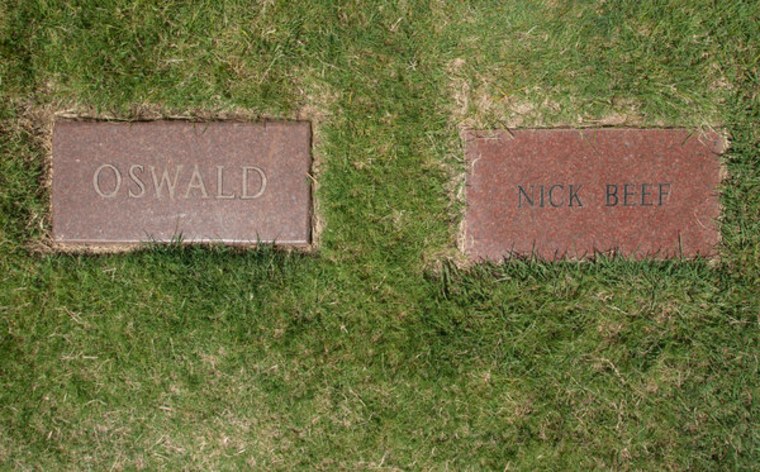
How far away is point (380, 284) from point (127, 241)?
113 cm

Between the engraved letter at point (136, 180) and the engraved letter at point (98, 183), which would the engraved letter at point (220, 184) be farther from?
the engraved letter at point (98, 183)

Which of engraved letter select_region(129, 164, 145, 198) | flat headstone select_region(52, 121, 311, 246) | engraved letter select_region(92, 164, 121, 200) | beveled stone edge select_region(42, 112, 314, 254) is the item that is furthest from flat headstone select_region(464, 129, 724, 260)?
engraved letter select_region(92, 164, 121, 200)

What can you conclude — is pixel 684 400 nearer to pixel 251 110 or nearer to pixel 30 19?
pixel 251 110

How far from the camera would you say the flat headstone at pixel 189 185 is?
222cm

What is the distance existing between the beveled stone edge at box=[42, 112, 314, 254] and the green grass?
0.03 metres

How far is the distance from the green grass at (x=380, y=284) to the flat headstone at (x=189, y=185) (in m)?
0.09

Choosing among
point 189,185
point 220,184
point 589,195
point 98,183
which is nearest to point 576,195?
point 589,195

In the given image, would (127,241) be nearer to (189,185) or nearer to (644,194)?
(189,185)

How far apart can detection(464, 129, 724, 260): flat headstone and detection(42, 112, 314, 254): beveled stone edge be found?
697mm

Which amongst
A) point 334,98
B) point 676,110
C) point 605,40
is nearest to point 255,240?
point 334,98

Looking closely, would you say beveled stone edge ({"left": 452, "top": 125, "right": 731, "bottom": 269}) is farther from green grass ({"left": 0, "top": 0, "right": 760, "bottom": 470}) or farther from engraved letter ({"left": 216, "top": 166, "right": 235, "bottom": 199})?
engraved letter ({"left": 216, "top": 166, "right": 235, "bottom": 199})

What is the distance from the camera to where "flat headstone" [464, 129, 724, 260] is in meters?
2.23

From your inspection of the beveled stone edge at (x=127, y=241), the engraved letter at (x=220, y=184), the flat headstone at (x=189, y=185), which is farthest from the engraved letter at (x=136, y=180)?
the engraved letter at (x=220, y=184)

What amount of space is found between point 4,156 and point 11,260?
0.47 meters
